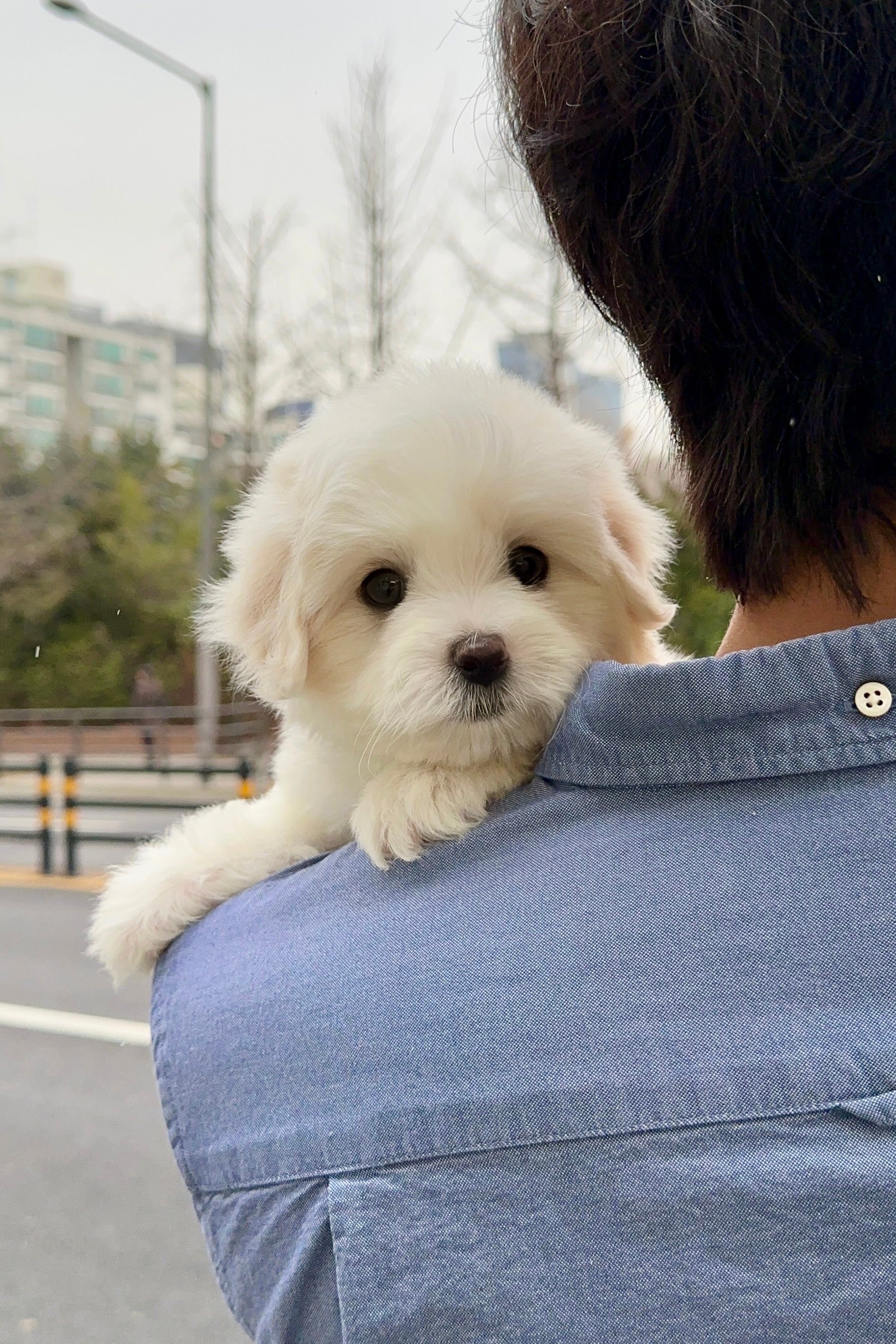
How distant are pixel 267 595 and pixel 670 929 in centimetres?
55

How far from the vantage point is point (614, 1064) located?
0.46m

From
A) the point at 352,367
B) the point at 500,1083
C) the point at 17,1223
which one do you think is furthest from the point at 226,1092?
the point at 17,1223

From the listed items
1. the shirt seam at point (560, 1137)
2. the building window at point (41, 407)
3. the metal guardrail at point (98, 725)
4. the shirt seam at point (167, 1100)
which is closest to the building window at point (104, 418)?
the building window at point (41, 407)

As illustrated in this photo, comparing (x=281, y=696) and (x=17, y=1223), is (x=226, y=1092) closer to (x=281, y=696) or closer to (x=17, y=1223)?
(x=281, y=696)

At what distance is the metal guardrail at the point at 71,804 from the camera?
246cm

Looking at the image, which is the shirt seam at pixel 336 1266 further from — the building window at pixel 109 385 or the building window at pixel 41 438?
the building window at pixel 109 385

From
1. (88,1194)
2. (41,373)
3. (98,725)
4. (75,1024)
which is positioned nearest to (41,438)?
(41,373)

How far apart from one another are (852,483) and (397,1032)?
360 millimetres

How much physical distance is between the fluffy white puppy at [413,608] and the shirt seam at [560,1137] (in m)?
0.26

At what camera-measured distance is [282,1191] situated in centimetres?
51

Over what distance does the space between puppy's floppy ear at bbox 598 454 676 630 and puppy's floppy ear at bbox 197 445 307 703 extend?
266mm

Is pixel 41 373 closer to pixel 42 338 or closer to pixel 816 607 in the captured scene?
pixel 42 338

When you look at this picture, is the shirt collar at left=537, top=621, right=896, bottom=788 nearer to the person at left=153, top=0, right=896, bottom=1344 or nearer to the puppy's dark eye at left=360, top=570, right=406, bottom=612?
the person at left=153, top=0, right=896, bottom=1344

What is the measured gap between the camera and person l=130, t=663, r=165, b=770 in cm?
222
